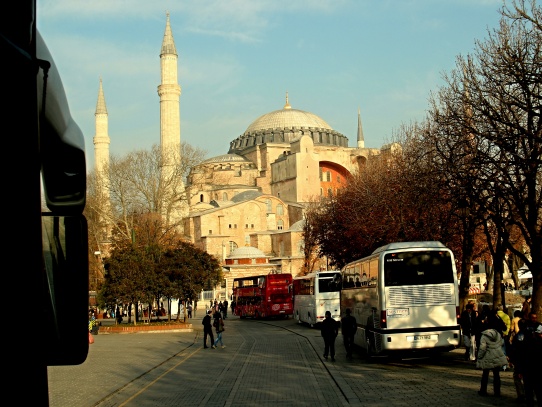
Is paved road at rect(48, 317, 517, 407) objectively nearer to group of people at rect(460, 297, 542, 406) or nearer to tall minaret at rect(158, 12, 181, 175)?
group of people at rect(460, 297, 542, 406)

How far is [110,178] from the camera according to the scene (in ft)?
162

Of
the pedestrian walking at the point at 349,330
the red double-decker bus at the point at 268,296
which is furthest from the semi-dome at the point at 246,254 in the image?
the pedestrian walking at the point at 349,330

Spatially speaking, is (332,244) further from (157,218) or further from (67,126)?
(67,126)

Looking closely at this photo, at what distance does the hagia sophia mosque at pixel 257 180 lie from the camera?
69.6 metres

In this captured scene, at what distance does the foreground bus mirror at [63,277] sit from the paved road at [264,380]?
9455mm

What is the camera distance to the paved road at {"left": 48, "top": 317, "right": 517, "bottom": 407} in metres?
12.3

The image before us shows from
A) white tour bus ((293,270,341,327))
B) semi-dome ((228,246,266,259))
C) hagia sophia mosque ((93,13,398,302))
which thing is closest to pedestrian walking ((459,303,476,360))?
white tour bus ((293,270,341,327))

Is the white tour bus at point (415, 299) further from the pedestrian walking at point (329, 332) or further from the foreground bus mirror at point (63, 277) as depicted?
the foreground bus mirror at point (63, 277)

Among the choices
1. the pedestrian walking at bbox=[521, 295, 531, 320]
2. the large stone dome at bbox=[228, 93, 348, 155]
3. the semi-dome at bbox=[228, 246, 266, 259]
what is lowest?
the pedestrian walking at bbox=[521, 295, 531, 320]

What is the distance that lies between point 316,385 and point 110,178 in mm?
37023

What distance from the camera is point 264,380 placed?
607 inches

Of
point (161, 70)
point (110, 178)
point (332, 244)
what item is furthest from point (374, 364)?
point (161, 70)

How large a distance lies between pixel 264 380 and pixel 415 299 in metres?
3.81

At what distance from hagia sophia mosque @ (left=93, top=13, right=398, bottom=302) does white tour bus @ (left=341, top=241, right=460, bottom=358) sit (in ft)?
124
